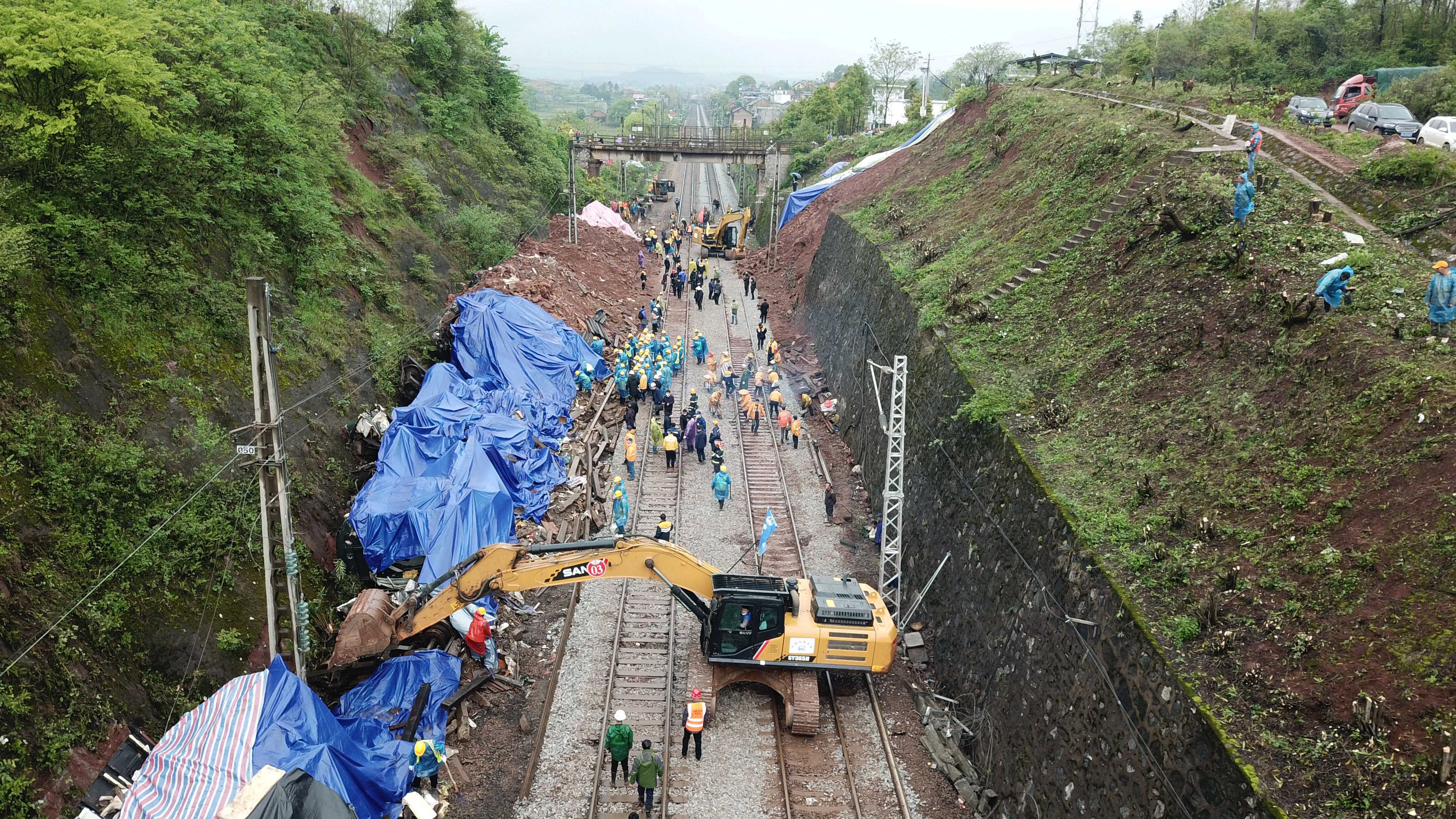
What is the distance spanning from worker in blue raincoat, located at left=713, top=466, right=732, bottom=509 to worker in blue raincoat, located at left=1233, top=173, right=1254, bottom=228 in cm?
1208

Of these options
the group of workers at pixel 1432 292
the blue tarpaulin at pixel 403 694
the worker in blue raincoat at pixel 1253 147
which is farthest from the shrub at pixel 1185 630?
the worker in blue raincoat at pixel 1253 147

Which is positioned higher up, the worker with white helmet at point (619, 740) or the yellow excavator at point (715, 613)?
the yellow excavator at point (715, 613)

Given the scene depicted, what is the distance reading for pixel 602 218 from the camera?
47.5 metres

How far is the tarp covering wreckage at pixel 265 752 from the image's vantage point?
9539 millimetres

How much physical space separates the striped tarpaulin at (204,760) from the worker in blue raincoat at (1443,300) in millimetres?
16388

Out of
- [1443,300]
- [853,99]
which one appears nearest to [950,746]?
[1443,300]

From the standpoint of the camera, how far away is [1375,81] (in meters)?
35.2

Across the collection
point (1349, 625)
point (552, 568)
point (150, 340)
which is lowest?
point (552, 568)

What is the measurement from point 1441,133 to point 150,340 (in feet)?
103

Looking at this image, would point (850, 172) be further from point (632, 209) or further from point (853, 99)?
point (853, 99)

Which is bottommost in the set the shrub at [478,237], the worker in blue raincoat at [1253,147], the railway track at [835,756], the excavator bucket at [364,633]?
the railway track at [835,756]

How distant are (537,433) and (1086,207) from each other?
15.1 m

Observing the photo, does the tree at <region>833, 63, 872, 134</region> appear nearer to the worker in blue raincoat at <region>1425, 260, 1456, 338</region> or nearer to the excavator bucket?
the worker in blue raincoat at <region>1425, 260, 1456, 338</region>

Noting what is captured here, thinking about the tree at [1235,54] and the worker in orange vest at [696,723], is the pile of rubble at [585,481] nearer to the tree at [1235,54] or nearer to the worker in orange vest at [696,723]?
the worker in orange vest at [696,723]
